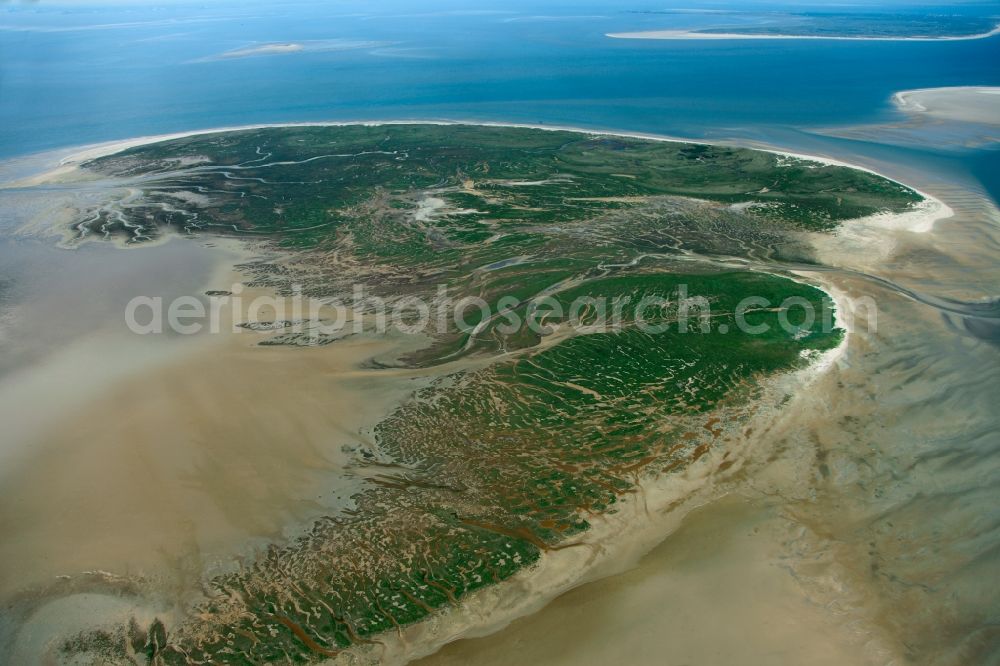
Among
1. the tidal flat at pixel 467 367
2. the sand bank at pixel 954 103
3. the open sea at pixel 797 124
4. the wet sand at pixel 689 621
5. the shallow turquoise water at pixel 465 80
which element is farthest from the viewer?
the shallow turquoise water at pixel 465 80

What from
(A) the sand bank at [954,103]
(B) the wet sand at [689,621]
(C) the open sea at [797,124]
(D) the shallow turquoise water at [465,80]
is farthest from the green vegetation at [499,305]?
(A) the sand bank at [954,103]

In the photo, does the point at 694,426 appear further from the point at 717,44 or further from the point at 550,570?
the point at 717,44

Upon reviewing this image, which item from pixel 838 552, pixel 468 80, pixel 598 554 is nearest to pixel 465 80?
pixel 468 80

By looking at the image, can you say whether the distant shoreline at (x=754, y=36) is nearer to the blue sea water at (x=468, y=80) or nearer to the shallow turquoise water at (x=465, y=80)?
the blue sea water at (x=468, y=80)

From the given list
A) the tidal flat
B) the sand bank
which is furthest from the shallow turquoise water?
the tidal flat

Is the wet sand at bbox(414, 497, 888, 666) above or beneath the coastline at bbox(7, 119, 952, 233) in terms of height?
beneath

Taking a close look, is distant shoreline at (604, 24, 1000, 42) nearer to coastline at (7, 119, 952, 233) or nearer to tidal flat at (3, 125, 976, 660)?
coastline at (7, 119, 952, 233)
